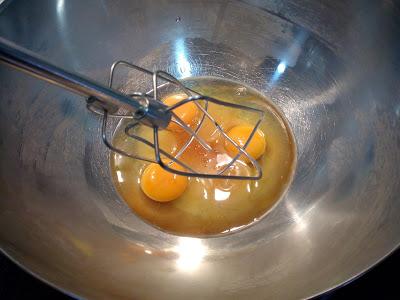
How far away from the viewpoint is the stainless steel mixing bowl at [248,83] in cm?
85

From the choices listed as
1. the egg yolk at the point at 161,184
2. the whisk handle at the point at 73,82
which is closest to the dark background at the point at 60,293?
the egg yolk at the point at 161,184

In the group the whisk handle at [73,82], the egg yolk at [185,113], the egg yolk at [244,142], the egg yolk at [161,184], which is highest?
the egg yolk at [185,113]

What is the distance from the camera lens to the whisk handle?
62 centimetres

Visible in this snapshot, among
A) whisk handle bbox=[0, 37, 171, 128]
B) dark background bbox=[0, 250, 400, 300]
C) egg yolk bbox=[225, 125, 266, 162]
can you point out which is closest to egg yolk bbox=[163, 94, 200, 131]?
egg yolk bbox=[225, 125, 266, 162]

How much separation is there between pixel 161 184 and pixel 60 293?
0.34 metres

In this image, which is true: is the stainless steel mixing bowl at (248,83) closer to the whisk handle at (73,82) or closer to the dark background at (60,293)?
the dark background at (60,293)

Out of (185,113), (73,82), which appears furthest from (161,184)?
(73,82)

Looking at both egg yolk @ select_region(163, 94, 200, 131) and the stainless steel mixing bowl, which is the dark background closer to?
the stainless steel mixing bowl

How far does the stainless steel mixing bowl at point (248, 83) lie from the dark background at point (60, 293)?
13 centimetres

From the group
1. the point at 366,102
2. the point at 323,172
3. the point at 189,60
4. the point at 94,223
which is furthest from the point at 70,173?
the point at 366,102

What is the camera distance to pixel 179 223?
110 cm

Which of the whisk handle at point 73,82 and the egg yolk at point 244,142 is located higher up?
the egg yolk at point 244,142

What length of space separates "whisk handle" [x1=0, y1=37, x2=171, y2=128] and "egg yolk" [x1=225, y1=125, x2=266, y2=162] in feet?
1.15

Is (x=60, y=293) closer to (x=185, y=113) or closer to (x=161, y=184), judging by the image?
(x=161, y=184)
